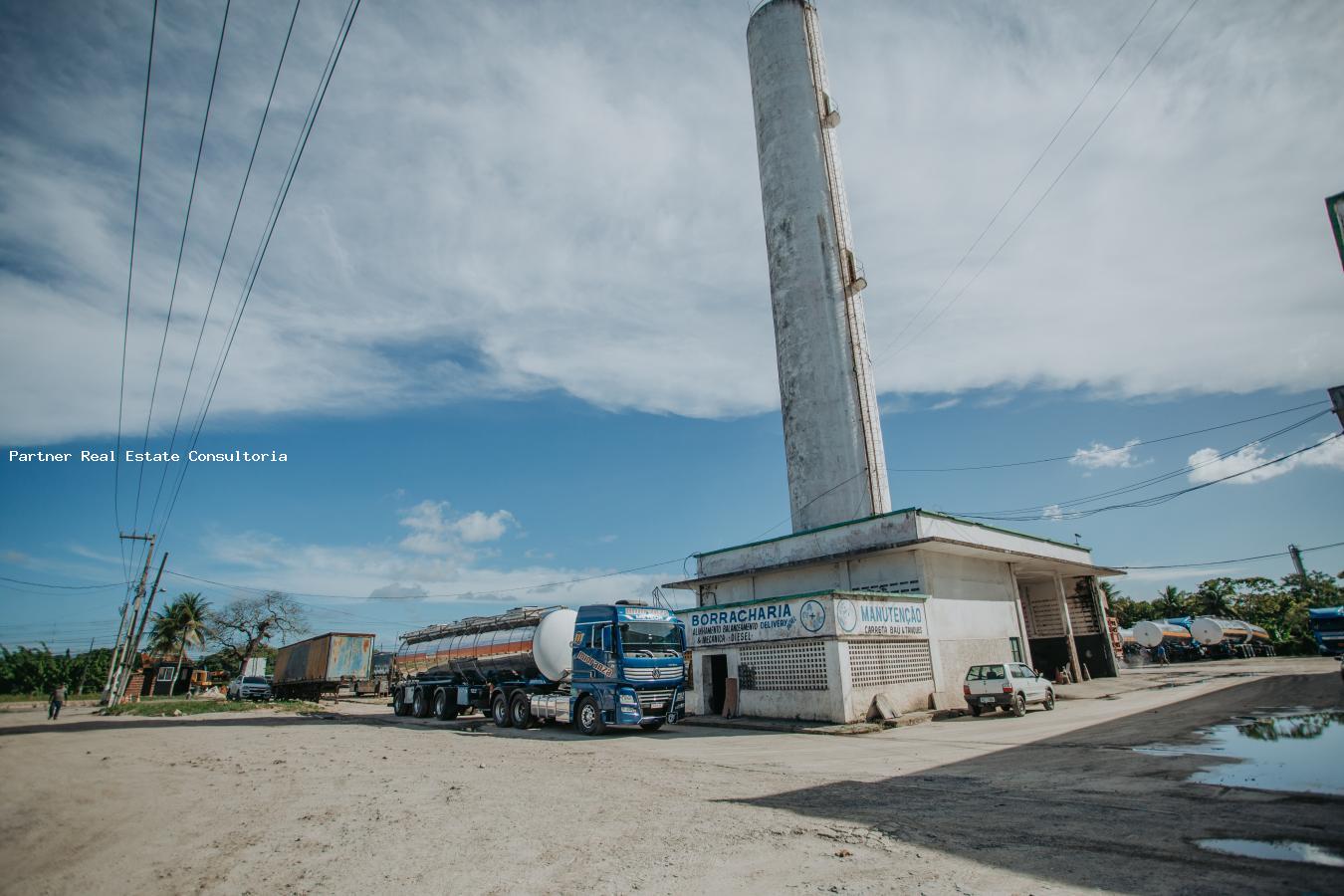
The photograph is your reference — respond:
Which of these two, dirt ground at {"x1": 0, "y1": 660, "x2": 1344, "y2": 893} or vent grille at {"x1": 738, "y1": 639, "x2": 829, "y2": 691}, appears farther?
vent grille at {"x1": 738, "y1": 639, "x2": 829, "y2": 691}

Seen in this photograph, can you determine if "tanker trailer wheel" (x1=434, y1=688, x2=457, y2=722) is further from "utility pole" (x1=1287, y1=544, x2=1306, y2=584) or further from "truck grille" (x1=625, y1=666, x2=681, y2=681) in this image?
"utility pole" (x1=1287, y1=544, x2=1306, y2=584)

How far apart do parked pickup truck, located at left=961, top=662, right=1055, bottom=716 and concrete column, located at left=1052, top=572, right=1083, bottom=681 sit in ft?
43.4

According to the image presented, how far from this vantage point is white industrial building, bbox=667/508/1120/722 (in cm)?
1900

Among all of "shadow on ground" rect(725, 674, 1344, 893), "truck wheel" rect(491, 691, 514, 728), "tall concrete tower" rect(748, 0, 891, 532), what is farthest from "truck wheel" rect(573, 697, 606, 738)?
"tall concrete tower" rect(748, 0, 891, 532)

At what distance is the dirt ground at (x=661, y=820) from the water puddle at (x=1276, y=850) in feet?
0.50

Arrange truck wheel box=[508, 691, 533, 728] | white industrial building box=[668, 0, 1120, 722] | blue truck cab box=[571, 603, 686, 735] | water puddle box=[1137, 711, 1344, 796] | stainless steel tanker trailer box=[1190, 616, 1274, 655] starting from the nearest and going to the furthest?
water puddle box=[1137, 711, 1344, 796] → blue truck cab box=[571, 603, 686, 735] → white industrial building box=[668, 0, 1120, 722] → truck wheel box=[508, 691, 533, 728] → stainless steel tanker trailer box=[1190, 616, 1274, 655]

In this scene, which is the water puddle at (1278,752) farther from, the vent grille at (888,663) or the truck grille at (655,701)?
the truck grille at (655,701)

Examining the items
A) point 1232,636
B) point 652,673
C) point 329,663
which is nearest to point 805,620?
point 652,673

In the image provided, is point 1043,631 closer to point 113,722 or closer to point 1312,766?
point 1312,766

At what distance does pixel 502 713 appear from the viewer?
21.7 metres

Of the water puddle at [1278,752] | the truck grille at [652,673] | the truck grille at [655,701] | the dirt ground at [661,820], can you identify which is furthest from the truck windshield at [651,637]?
the water puddle at [1278,752]

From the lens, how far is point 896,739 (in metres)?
15.0

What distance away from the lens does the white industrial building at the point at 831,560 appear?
19719 mm

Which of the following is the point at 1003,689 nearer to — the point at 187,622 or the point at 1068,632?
the point at 1068,632
